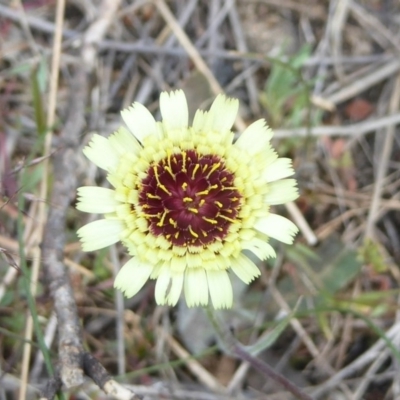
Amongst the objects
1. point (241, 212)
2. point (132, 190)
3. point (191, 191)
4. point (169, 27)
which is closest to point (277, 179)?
point (241, 212)

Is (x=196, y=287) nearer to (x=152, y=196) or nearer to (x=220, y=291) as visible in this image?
(x=220, y=291)

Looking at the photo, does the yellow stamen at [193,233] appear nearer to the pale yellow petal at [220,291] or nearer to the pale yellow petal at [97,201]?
the pale yellow petal at [220,291]

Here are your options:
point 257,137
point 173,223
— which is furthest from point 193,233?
point 257,137

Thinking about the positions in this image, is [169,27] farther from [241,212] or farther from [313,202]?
[241,212]

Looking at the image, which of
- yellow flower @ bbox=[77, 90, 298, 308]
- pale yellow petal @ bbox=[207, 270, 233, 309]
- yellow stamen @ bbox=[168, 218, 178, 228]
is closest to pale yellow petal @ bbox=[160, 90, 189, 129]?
yellow flower @ bbox=[77, 90, 298, 308]

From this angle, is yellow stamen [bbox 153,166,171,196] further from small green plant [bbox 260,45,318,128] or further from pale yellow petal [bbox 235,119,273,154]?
small green plant [bbox 260,45,318,128]

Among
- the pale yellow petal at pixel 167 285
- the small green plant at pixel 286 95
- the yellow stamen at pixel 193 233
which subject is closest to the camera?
the pale yellow petal at pixel 167 285

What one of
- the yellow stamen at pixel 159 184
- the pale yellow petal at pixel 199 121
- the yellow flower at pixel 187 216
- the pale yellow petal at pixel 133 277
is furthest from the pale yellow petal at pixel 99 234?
the pale yellow petal at pixel 199 121
